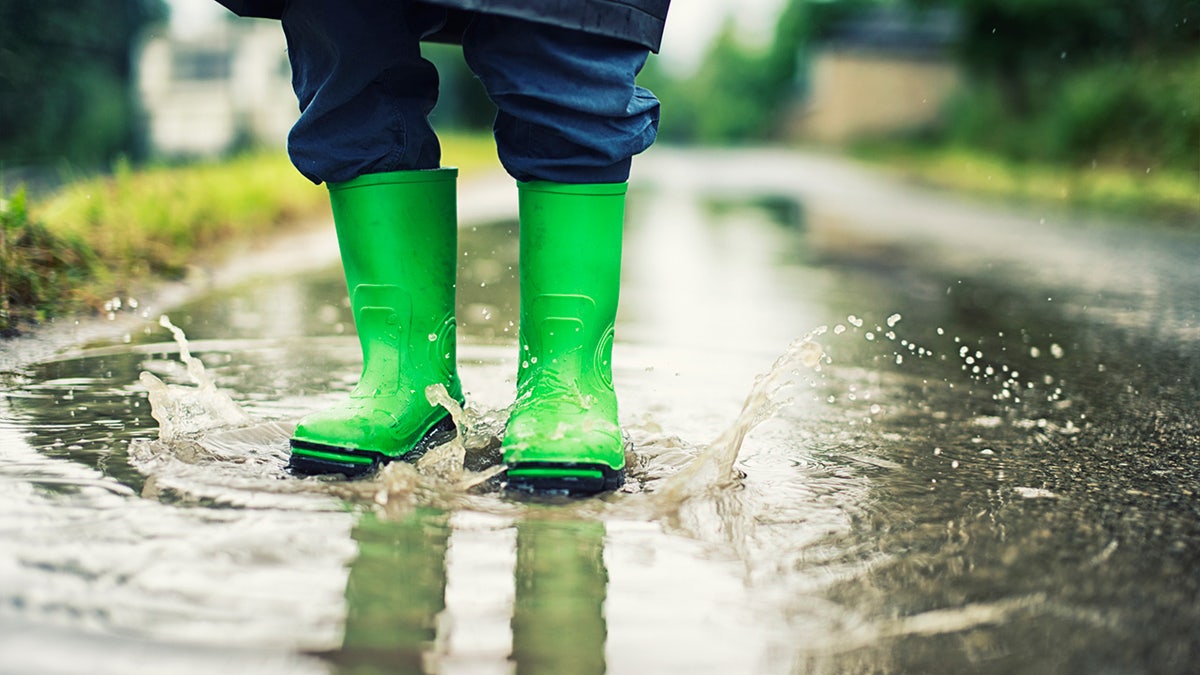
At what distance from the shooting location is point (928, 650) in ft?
3.47

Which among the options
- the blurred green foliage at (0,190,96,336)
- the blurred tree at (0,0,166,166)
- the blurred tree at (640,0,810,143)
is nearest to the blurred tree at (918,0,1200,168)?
the blurred tree at (0,0,166,166)

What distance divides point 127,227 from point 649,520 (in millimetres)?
2693

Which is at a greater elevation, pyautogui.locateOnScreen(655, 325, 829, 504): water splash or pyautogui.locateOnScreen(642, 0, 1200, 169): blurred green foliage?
pyautogui.locateOnScreen(642, 0, 1200, 169): blurred green foliage

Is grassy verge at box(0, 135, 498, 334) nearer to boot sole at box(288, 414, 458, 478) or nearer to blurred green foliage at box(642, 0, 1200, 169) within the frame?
boot sole at box(288, 414, 458, 478)

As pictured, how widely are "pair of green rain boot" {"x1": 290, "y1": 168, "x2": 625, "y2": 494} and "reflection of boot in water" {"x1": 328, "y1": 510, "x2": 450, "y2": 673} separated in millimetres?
242

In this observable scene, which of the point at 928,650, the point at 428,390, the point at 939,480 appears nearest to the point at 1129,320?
the point at 939,480

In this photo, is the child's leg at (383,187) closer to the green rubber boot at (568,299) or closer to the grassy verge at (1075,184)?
the green rubber boot at (568,299)

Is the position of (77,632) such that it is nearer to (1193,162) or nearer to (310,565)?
(310,565)

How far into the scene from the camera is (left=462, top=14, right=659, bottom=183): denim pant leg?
1586 mm

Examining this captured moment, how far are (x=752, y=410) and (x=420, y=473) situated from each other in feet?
1.47

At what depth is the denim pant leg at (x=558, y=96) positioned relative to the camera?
62.4 inches

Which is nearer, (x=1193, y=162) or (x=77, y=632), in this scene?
(x=77, y=632)

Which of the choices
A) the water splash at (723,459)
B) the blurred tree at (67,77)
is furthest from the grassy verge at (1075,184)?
the water splash at (723,459)

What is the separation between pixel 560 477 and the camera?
5.01ft
